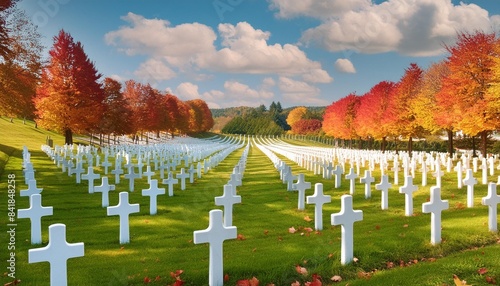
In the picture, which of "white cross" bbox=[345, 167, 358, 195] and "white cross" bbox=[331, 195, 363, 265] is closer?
"white cross" bbox=[331, 195, 363, 265]

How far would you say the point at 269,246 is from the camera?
23.8 ft

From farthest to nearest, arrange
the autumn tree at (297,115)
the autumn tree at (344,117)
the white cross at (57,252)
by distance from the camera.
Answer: the autumn tree at (297,115) → the autumn tree at (344,117) → the white cross at (57,252)

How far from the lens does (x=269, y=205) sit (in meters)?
12.3

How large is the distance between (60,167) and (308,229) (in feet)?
54.1

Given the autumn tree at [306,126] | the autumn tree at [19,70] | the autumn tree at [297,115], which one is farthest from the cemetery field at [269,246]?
the autumn tree at [297,115]

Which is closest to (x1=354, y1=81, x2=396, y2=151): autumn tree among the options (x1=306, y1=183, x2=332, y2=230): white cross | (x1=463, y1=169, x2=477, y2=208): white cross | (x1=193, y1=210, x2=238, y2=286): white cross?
(x1=463, y1=169, x2=477, y2=208): white cross

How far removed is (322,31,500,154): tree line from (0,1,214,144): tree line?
2382 centimetres

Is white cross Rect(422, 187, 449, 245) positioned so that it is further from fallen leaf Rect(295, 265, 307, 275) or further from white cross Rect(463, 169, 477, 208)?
white cross Rect(463, 169, 477, 208)

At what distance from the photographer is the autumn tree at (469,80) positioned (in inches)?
920

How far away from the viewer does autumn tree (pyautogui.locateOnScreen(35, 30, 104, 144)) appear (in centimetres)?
3409

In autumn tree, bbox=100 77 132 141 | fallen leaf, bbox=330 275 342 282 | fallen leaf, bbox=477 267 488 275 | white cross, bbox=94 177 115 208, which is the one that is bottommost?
fallen leaf, bbox=330 275 342 282

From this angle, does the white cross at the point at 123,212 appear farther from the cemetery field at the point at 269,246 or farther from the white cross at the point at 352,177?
the white cross at the point at 352,177

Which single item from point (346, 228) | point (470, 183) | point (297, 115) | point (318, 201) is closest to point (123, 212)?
point (318, 201)

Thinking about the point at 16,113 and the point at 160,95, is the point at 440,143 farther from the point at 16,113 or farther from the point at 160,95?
the point at 16,113
